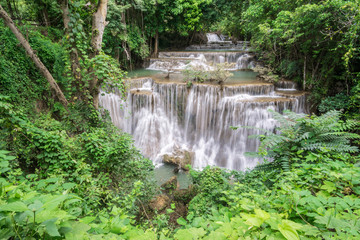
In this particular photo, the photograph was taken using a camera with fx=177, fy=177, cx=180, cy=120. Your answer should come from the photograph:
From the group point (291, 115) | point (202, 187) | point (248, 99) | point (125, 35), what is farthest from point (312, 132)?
point (125, 35)

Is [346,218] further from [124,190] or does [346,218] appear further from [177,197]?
[177,197]

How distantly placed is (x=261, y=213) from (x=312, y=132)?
2538mm

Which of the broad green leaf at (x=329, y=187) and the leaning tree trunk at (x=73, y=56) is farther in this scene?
the leaning tree trunk at (x=73, y=56)

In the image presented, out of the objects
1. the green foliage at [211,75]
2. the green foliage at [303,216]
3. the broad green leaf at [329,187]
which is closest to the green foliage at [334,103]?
the green foliage at [211,75]

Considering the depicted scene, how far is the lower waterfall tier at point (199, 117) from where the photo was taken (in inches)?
316

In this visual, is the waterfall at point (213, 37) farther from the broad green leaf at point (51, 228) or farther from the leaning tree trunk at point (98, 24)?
the broad green leaf at point (51, 228)

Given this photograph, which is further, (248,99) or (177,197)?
(248,99)

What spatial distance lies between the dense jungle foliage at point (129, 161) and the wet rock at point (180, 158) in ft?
6.66

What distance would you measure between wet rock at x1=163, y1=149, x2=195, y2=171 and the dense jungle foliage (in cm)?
203

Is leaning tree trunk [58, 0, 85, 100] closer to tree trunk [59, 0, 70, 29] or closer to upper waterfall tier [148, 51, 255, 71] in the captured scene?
tree trunk [59, 0, 70, 29]

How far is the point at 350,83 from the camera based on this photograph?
25.4 ft

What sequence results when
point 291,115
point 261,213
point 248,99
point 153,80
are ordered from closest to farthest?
point 261,213 < point 291,115 < point 248,99 < point 153,80

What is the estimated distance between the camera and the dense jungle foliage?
1.32 meters

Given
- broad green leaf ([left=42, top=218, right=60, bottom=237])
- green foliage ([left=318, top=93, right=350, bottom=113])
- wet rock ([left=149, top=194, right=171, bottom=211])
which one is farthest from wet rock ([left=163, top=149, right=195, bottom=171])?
broad green leaf ([left=42, top=218, right=60, bottom=237])
